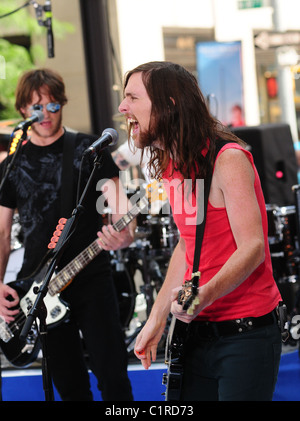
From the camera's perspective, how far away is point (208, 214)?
7.60 feet

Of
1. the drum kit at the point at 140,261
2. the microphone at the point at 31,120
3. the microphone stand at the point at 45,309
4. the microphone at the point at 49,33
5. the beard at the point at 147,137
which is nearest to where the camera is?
the beard at the point at 147,137

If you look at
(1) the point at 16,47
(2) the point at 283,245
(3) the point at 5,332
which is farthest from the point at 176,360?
(1) the point at 16,47

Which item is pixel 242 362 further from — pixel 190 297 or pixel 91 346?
pixel 91 346

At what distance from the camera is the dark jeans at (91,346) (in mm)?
3568

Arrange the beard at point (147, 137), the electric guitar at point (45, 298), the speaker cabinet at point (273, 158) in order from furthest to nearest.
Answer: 1. the speaker cabinet at point (273, 158)
2. the electric guitar at point (45, 298)
3. the beard at point (147, 137)

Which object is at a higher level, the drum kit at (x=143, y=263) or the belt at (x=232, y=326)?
the belt at (x=232, y=326)

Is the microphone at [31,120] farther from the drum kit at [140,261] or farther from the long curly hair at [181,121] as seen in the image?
the drum kit at [140,261]

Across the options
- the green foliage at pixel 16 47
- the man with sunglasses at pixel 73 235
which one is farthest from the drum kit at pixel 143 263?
the green foliage at pixel 16 47

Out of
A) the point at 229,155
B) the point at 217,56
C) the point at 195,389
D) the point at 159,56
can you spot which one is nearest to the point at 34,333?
the point at 195,389

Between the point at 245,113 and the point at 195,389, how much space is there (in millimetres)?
8409

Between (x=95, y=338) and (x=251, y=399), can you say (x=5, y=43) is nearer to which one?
(x=95, y=338)

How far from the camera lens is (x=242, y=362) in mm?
2266

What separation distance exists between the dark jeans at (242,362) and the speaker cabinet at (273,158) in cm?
413

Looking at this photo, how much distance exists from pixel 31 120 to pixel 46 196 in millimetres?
435
